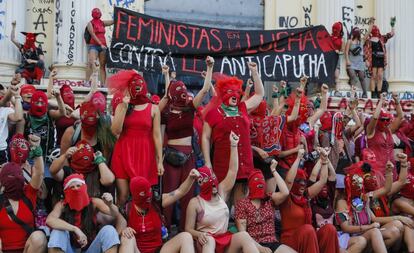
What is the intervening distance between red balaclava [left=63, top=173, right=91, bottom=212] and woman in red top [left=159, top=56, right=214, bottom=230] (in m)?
1.07

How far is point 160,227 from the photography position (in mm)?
7098

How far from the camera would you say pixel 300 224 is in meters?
7.61

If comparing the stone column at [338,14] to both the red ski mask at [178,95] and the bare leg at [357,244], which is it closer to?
the bare leg at [357,244]

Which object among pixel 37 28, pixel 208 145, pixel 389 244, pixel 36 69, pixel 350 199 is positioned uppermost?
pixel 37 28

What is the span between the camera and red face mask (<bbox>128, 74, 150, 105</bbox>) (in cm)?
748

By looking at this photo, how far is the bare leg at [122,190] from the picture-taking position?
7332mm

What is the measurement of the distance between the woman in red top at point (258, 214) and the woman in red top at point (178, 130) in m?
0.63

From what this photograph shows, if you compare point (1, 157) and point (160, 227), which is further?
point (1, 157)

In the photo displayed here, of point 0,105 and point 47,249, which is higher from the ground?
point 0,105

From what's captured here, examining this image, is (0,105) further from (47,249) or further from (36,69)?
(36,69)

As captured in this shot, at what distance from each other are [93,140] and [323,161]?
2.69 m

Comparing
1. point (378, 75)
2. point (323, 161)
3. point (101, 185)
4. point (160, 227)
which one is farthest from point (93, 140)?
point (378, 75)

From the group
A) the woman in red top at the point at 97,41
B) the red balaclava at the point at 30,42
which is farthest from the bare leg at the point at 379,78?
the red balaclava at the point at 30,42

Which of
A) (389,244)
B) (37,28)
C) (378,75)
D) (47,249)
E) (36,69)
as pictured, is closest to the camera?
(47,249)
